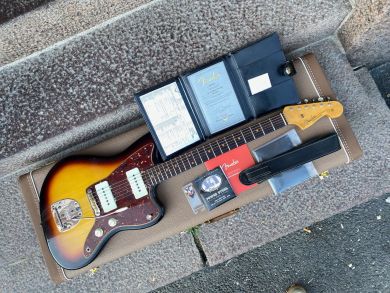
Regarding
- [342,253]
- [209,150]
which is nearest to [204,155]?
[209,150]

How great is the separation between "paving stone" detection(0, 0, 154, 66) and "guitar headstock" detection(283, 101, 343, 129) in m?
0.55

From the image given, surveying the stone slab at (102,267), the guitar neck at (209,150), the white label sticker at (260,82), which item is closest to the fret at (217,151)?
the guitar neck at (209,150)

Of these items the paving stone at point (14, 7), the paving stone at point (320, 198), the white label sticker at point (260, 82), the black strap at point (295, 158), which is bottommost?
the paving stone at point (320, 198)

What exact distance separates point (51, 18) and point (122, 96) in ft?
0.96

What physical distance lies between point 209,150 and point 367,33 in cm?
62

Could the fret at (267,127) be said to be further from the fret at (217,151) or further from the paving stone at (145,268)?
the paving stone at (145,268)

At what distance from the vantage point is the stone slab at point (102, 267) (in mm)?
1423

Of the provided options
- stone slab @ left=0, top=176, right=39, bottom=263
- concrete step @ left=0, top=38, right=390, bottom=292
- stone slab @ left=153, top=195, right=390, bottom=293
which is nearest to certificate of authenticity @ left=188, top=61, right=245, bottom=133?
concrete step @ left=0, top=38, right=390, bottom=292

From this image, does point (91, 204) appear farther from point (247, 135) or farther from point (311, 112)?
point (311, 112)

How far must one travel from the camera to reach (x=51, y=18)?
3.59 feet

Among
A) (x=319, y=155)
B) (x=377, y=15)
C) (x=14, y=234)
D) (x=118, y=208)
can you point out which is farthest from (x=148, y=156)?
(x=377, y=15)

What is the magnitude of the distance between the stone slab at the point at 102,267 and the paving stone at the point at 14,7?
633 mm

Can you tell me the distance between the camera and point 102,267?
1.42 m

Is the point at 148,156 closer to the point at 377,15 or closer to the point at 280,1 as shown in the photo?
the point at 280,1
